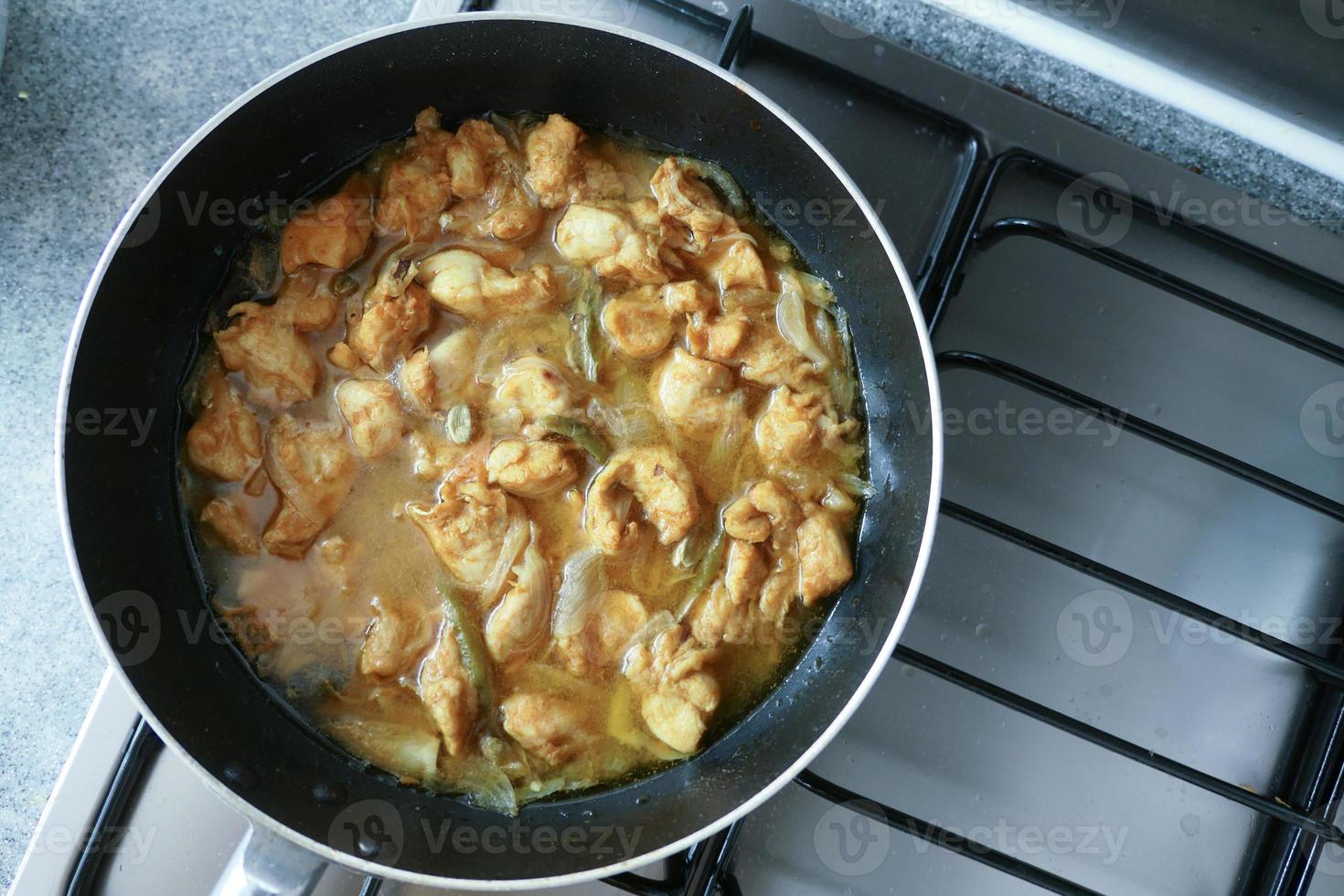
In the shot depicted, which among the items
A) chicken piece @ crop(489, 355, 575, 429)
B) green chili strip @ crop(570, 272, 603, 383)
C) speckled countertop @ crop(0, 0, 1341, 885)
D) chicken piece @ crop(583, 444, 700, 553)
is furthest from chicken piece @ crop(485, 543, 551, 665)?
speckled countertop @ crop(0, 0, 1341, 885)

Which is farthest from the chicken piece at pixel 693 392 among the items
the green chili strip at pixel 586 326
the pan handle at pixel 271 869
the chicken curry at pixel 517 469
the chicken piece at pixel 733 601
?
the pan handle at pixel 271 869

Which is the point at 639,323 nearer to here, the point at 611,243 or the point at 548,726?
the point at 611,243

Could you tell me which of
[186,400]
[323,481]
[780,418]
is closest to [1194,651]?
[780,418]

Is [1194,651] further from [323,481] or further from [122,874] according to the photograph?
[122,874]

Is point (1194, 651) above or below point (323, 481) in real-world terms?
above

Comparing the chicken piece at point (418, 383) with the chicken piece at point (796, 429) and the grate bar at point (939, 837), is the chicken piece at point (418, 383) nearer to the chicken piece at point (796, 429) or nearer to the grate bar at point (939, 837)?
the chicken piece at point (796, 429)

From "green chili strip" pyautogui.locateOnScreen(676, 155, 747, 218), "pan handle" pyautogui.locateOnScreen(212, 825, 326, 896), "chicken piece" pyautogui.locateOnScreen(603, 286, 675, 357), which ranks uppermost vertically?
"green chili strip" pyautogui.locateOnScreen(676, 155, 747, 218)

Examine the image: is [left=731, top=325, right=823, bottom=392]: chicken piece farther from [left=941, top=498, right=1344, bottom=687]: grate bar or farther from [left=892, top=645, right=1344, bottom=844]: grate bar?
[left=892, top=645, right=1344, bottom=844]: grate bar

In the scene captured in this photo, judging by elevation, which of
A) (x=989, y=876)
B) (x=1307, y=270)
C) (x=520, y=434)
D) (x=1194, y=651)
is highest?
(x=1307, y=270)
